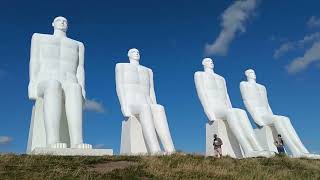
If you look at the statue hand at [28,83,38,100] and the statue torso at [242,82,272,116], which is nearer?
the statue hand at [28,83,38,100]

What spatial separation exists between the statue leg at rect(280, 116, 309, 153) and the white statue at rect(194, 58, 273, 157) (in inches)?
105

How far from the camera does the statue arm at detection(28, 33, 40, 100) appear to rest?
17802 millimetres

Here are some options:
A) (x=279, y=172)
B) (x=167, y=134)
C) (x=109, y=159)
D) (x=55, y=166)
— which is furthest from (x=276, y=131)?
(x=55, y=166)

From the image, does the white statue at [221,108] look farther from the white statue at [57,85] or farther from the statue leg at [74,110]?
the statue leg at [74,110]

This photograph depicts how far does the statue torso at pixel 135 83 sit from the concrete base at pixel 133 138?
94 centimetres

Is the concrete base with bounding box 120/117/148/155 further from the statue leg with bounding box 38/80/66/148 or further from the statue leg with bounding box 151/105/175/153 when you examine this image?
the statue leg with bounding box 38/80/66/148

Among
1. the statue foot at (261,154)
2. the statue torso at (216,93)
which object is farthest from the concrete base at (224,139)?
the statue foot at (261,154)

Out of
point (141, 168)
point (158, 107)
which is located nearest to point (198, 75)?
point (158, 107)

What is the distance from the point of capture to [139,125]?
68.8ft

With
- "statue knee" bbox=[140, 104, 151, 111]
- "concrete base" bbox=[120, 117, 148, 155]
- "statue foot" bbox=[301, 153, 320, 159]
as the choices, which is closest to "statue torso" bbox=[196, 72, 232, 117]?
"statue foot" bbox=[301, 153, 320, 159]

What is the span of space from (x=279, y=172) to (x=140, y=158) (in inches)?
160

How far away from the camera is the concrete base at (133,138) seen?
2067 centimetres

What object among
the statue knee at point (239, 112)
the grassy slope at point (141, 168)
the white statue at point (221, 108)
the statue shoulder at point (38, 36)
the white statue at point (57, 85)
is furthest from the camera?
the statue knee at point (239, 112)

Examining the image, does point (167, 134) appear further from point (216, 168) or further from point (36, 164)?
point (36, 164)
